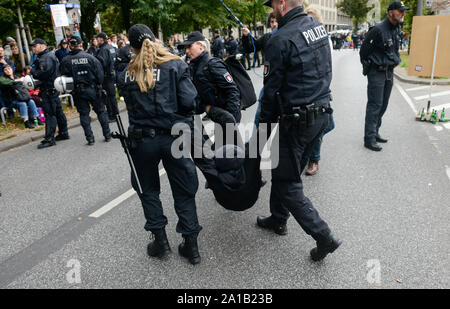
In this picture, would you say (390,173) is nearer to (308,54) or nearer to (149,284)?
(308,54)

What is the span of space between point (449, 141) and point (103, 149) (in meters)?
6.03

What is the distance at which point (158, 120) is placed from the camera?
2.86 metres

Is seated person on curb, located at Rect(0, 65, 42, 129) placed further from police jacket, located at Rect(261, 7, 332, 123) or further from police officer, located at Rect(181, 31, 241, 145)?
police jacket, located at Rect(261, 7, 332, 123)

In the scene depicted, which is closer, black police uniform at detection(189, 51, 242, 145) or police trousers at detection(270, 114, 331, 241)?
police trousers at detection(270, 114, 331, 241)

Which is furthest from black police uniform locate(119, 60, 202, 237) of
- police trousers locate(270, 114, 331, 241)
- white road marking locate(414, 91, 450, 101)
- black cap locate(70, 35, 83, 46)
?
white road marking locate(414, 91, 450, 101)

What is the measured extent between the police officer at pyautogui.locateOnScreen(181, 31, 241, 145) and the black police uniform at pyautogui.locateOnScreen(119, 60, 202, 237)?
39.8 inches

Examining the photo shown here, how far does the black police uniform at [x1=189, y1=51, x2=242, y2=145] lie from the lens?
157 inches

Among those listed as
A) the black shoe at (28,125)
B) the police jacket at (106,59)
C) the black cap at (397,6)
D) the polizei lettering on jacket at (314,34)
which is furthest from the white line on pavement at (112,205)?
the black shoe at (28,125)

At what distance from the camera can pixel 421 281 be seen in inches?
108

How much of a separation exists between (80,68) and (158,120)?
4724mm

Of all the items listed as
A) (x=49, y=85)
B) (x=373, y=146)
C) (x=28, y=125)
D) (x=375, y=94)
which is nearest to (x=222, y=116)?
(x=375, y=94)

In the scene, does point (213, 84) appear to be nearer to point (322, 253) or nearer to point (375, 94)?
point (322, 253)

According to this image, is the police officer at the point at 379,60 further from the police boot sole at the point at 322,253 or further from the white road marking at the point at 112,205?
the white road marking at the point at 112,205

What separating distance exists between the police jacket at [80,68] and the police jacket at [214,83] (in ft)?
11.5
